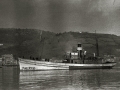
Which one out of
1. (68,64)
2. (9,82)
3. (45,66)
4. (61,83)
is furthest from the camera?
(68,64)

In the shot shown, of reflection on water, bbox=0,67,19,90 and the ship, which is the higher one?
the ship

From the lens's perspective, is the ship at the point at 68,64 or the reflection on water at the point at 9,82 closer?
the reflection on water at the point at 9,82

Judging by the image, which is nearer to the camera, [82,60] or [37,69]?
[37,69]

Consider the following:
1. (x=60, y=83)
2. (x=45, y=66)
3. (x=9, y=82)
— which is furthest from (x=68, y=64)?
(x=60, y=83)

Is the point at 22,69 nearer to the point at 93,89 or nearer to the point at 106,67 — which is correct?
the point at 106,67

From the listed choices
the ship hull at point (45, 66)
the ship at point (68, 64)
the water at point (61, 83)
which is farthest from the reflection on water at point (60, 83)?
the ship at point (68, 64)

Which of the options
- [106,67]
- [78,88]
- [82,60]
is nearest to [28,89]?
[78,88]

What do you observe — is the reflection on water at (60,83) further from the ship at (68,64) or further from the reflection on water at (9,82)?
the ship at (68,64)

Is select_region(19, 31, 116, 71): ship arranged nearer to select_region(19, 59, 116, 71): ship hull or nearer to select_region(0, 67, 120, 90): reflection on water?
select_region(19, 59, 116, 71): ship hull

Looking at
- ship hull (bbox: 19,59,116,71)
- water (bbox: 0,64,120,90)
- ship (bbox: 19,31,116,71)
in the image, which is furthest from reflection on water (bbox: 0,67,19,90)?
ship (bbox: 19,31,116,71)

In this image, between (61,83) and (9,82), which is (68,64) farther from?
(61,83)

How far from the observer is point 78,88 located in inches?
1517

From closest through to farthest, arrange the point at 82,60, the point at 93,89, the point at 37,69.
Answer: the point at 93,89
the point at 37,69
the point at 82,60

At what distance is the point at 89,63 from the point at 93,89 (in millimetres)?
71436
